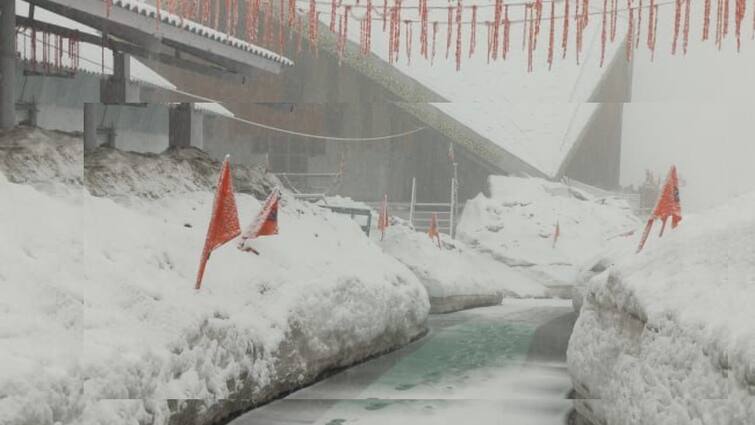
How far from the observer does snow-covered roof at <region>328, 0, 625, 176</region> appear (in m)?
3.36

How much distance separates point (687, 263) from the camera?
2.76 metres

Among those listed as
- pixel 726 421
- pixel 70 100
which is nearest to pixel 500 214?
pixel 726 421

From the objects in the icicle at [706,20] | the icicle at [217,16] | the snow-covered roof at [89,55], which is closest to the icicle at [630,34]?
the icicle at [706,20]

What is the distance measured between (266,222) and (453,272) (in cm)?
91

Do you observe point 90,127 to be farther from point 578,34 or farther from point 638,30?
point 638,30

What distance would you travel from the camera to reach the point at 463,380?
10.9 ft

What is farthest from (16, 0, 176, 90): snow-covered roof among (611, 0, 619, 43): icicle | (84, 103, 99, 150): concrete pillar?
(611, 0, 619, 43): icicle

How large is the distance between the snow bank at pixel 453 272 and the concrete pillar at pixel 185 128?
37.0 inches

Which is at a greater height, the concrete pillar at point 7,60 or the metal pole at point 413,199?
the concrete pillar at point 7,60

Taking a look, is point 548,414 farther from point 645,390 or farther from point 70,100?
point 70,100

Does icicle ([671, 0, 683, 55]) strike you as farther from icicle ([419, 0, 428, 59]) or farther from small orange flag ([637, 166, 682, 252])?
icicle ([419, 0, 428, 59])

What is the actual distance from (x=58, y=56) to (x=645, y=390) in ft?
10.4

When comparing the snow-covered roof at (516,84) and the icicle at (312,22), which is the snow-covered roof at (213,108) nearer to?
the icicle at (312,22)

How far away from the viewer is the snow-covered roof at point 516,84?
3.36m
